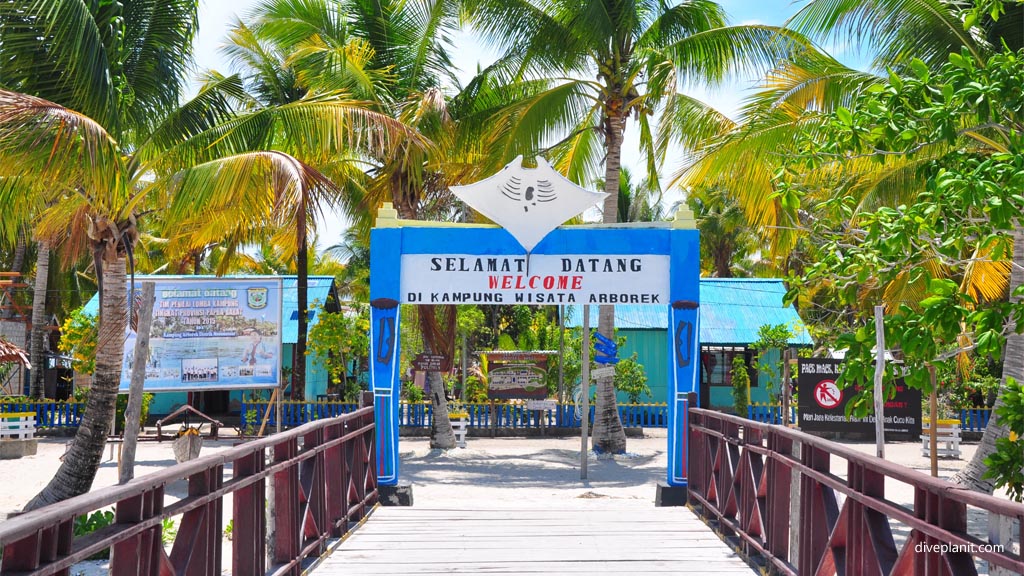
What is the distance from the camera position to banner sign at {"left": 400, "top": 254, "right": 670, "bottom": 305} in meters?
11.0

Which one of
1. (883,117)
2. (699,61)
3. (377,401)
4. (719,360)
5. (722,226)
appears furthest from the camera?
(722,226)

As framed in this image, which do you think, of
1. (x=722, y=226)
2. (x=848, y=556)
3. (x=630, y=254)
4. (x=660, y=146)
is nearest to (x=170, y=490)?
(x=630, y=254)

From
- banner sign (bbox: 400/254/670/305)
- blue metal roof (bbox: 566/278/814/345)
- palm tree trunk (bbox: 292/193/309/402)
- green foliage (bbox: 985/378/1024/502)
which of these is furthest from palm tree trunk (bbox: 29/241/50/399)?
green foliage (bbox: 985/378/1024/502)

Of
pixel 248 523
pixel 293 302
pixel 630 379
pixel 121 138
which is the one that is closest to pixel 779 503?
pixel 248 523

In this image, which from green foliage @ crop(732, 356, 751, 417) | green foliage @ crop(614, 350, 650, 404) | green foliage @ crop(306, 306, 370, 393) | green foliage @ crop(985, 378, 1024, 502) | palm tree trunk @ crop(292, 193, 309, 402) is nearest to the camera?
green foliage @ crop(985, 378, 1024, 502)

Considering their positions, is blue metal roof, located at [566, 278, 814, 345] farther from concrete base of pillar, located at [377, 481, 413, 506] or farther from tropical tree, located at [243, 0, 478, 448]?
concrete base of pillar, located at [377, 481, 413, 506]

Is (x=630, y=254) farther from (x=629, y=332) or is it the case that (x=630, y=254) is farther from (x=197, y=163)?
(x=629, y=332)

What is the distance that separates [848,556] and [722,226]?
36169mm

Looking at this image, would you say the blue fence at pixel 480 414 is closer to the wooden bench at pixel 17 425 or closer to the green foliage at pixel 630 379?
the green foliage at pixel 630 379

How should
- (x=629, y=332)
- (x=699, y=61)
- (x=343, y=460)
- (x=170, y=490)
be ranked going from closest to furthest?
1. (x=343, y=460)
2. (x=170, y=490)
3. (x=699, y=61)
4. (x=629, y=332)

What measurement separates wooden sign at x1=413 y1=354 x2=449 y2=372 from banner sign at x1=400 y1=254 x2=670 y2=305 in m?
8.52

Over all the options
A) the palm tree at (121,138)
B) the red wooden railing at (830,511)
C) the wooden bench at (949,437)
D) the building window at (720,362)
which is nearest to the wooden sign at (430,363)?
the palm tree at (121,138)

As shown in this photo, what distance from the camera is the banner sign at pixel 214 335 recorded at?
19125 millimetres

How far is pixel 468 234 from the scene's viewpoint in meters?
11.2
